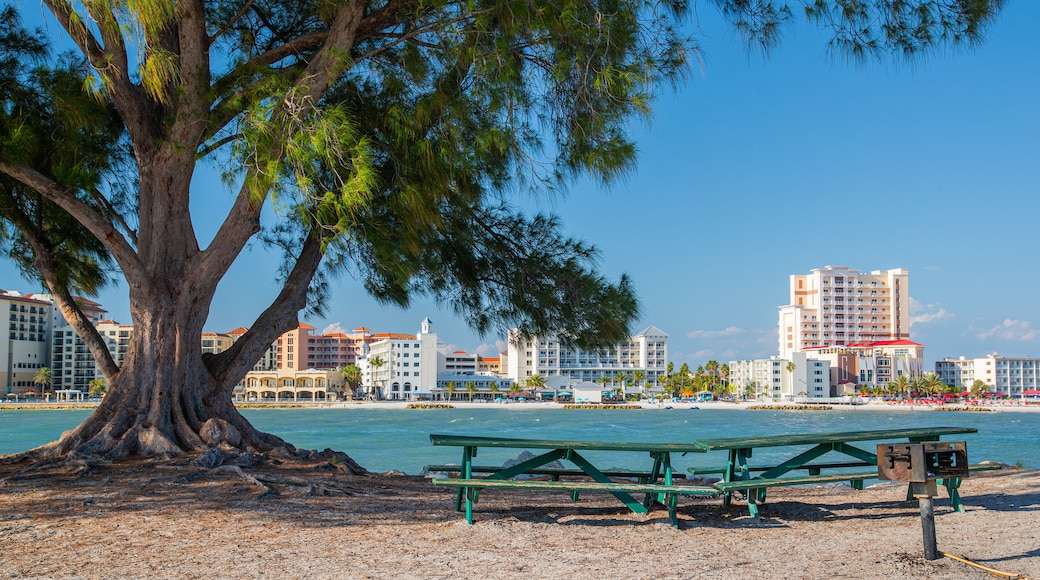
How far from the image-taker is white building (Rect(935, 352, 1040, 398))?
143 metres

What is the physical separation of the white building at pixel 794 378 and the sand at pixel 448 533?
127164 mm

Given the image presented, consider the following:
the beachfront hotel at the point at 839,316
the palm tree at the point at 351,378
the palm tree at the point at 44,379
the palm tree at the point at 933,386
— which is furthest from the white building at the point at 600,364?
the palm tree at the point at 44,379

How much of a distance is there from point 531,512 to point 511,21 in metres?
3.57

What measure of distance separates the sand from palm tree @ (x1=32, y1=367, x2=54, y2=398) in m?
117

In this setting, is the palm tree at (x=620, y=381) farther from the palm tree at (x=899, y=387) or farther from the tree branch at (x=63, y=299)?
the tree branch at (x=63, y=299)

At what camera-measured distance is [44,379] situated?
109m

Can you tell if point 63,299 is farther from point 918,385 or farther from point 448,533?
point 918,385

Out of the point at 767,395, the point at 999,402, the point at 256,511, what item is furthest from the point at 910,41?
the point at 999,402

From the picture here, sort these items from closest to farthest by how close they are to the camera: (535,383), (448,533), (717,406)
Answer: (448,533), (717,406), (535,383)

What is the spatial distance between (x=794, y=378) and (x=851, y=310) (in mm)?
27437

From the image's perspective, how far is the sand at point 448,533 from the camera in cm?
398

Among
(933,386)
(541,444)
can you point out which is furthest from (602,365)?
(541,444)

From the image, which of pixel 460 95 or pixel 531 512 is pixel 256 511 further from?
pixel 460 95

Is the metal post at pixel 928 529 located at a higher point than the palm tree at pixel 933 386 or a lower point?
higher
